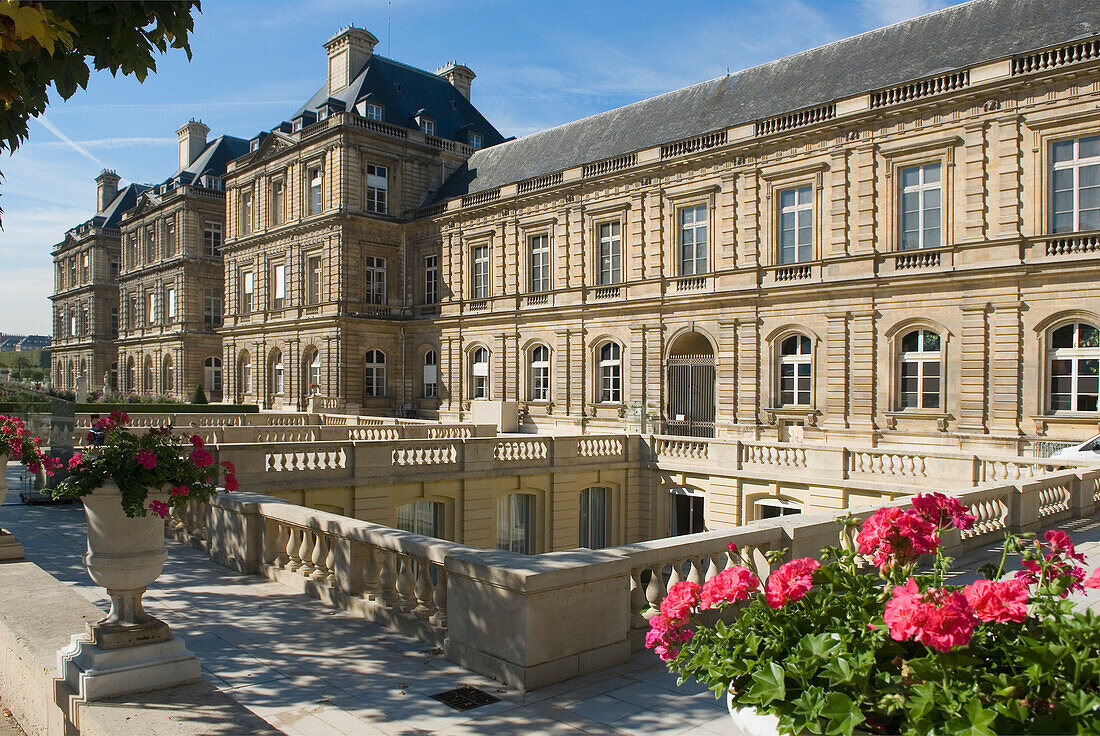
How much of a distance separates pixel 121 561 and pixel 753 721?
14.3 feet

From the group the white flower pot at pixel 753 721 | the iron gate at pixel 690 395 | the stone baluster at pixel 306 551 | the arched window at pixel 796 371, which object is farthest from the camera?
the iron gate at pixel 690 395

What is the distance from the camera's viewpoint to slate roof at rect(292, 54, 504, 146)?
4056 cm

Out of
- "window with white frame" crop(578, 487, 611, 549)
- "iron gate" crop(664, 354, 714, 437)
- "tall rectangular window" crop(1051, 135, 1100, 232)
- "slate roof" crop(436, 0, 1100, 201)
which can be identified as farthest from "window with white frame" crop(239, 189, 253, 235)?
"tall rectangular window" crop(1051, 135, 1100, 232)

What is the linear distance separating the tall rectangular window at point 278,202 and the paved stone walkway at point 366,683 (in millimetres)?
37983

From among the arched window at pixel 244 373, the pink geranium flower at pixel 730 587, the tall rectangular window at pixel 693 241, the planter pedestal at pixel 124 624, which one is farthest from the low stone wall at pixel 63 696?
the arched window at pixel 244 373

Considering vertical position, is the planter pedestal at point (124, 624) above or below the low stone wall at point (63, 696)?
above

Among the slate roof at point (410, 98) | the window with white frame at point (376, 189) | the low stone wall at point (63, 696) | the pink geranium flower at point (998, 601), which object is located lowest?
the low stone wall at point (63, 696)

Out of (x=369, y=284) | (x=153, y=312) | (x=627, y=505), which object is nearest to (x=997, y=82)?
(x=627, y=505)

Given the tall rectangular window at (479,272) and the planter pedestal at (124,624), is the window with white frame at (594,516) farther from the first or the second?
the planter pedestal at (124,624)

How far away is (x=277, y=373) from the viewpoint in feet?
145

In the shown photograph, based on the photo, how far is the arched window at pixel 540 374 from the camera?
33188mm

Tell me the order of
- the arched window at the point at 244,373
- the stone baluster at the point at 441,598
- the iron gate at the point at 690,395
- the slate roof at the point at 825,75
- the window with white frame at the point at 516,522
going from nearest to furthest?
the stone baluster at the point at 441,598, the window with white frame at the point at 516,522, the slate roof at the point at 825,75, the iron gate at the point at 690,395, the arched window at the point at 244,373

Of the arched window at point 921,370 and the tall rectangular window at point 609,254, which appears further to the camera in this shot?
the tall rectangular window at point 609,254

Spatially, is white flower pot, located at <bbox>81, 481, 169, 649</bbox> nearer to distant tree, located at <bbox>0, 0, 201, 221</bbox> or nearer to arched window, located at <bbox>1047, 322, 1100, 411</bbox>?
distant tree, located at <bbox>0, 0, 201, 221</bbox>
